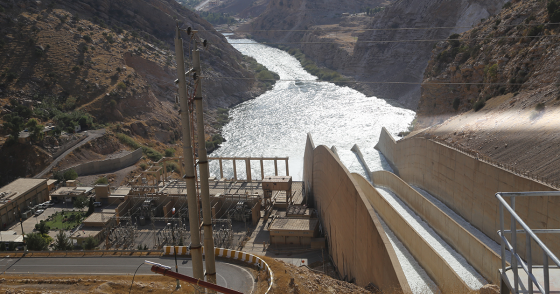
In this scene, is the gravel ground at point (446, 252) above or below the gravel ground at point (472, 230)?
below

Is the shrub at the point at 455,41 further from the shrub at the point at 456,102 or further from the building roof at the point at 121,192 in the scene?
the building roof at the point at 121,192

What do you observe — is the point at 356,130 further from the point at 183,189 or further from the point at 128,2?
the point at 128,2

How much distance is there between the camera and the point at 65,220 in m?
35.0

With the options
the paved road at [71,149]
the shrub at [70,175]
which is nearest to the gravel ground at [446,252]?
the shrub at [70,175]

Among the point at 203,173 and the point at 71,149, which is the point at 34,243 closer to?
the point at 203,173

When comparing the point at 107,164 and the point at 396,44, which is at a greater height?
the point at 396,44

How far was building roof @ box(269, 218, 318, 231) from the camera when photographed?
29609mm

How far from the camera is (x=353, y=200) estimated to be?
19609 mm

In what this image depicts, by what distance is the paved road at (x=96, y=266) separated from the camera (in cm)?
2099

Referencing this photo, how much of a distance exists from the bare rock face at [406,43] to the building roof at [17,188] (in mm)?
55479

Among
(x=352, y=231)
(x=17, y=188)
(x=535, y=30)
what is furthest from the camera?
(x=17, y=188)

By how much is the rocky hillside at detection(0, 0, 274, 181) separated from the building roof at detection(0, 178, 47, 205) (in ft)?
22.7

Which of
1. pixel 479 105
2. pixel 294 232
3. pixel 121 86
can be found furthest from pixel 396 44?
pixel 294 232

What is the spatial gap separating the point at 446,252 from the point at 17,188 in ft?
112
